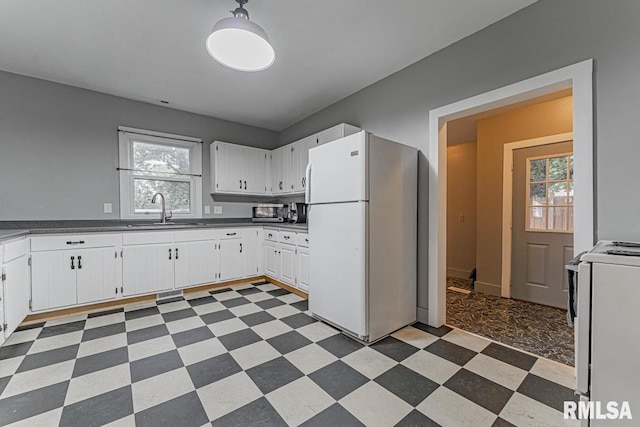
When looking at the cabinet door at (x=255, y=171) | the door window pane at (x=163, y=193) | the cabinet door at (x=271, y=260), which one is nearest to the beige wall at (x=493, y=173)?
the cabinet door at (x=271, y=260)

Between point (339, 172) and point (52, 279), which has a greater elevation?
point (339, 172)

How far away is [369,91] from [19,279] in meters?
3.88

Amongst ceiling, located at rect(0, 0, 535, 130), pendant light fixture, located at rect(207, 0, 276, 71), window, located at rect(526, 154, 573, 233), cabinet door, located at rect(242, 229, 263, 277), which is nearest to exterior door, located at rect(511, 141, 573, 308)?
window, located at rect(526, 154, 573, 233)

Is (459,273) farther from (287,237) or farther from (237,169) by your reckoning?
(237,169)

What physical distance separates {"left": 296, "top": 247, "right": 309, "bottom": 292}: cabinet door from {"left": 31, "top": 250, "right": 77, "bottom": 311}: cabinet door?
233 centimetres

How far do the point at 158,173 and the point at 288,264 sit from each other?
2.25 metres

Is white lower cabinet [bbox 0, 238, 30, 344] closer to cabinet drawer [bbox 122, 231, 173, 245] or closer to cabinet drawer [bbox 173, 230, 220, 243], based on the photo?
cabinet drawer [bbox 122, 231, 173, 245]

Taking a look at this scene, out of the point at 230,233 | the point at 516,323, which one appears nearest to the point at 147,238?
the point at 230,233

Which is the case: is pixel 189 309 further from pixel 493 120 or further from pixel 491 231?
pixel 493 120

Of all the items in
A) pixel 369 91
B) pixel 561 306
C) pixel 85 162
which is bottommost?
pixel 561 306

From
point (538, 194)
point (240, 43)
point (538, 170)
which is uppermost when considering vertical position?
point (240, 43)

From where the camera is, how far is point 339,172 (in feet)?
7.75

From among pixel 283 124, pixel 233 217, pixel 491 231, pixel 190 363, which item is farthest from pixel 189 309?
pixel 491 231

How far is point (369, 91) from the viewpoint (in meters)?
3.17
